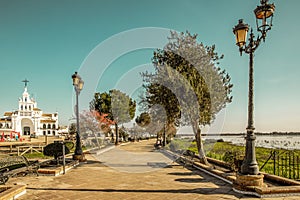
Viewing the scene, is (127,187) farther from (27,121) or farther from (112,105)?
(27,121)

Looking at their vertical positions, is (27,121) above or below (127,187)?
below

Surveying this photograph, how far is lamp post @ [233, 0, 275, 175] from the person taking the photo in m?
6.28

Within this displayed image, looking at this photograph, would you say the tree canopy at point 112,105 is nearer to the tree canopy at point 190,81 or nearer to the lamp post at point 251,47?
the tree canopy at point 190,81

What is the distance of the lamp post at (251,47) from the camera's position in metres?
6.28

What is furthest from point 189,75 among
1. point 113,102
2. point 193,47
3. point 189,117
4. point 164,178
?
point 113,102

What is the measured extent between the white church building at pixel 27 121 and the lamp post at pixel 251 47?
8307cm

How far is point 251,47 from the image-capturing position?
6.71 m

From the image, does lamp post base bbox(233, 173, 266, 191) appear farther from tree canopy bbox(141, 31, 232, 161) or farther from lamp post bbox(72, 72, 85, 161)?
lamp post bbox(72, 72, 85, 161)

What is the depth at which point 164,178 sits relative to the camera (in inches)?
320

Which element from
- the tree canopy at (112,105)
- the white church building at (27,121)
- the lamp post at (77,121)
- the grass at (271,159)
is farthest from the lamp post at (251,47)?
the white church building at (27,121)

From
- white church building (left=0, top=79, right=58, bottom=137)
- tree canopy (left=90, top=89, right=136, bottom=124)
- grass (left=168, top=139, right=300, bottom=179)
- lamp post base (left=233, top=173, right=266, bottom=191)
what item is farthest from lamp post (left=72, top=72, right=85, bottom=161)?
white church building (left=0, top=79, right=58, bottom=137)

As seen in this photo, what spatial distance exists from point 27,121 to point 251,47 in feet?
310

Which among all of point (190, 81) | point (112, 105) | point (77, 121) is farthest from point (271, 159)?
point (112, 105)

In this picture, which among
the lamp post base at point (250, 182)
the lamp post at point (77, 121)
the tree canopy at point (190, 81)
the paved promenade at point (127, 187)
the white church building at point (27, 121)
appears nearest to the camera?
the paved promenade at point (127, 187)
